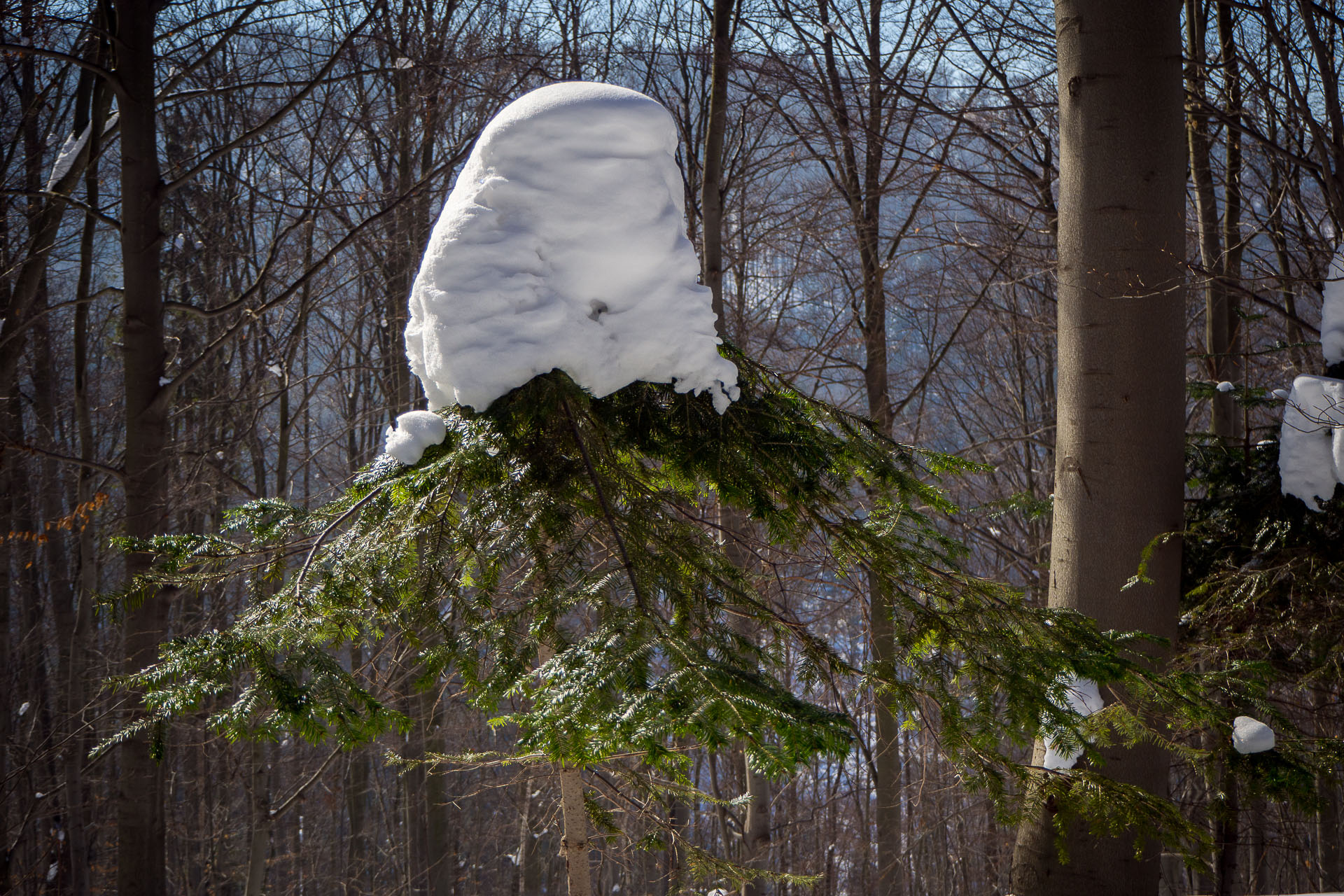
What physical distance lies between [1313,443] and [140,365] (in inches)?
236

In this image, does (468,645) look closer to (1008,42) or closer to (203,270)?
(1008,42)

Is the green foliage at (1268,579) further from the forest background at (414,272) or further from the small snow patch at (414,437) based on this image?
the small snow patch at (414,437)

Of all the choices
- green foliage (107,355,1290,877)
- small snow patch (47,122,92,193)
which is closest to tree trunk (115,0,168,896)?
small snow patch (47,122,92,193)

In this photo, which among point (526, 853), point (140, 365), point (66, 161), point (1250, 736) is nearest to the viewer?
point (1250, 736)

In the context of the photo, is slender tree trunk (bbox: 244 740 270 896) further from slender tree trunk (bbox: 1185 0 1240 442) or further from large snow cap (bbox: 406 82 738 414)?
slender tree trunk (bbox: 1185 0 1240 442)

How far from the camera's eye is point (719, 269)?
6.64m

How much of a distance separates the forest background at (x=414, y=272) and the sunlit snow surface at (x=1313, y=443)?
14 cm

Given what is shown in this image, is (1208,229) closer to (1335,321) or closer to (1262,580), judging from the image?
(1335,321)

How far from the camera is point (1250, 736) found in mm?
2451

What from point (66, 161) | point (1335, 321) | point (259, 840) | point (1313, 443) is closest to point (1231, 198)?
point (1335, 321)

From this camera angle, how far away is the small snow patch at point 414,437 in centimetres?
218

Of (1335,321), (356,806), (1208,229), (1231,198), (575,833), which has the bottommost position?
(356,806)

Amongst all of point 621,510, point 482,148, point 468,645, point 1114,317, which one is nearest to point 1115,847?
point 1114,317

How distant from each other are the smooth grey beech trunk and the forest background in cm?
54
